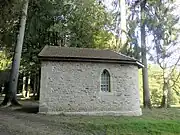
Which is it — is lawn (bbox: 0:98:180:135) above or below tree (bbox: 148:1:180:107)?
below

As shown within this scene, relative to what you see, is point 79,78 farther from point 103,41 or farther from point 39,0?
point 103,41

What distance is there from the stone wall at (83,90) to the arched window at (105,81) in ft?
0.88

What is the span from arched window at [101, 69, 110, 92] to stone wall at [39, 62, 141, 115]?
0.27m

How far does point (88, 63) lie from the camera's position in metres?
16.0

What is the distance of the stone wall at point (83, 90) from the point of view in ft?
50.0

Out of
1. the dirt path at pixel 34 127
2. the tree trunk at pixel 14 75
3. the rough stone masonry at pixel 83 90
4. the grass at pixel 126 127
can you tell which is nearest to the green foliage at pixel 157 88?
the rough stone masonry at pixel 83 90

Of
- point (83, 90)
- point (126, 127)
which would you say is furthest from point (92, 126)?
point (83, 90)

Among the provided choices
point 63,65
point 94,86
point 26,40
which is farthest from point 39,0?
point 94,86

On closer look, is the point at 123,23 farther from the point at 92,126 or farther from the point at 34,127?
the point at 34,127

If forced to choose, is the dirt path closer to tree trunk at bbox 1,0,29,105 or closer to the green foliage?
tree trunk at bbox 1,0,29,105

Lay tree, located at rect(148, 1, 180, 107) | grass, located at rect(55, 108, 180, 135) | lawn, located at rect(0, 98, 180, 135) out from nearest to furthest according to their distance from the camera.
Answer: lawn, located at rect(0, 98, 180, 135) → grass, located at rect(55, 108, 180, 135) → tree, located at rect(148, 1, 180, 107)

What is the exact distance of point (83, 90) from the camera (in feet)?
51.3

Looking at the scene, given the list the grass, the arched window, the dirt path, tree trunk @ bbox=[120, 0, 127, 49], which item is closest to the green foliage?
tree trunk @ bbox=[120, 0, 127, 49]

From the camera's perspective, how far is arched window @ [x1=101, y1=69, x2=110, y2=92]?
53.0 ft
